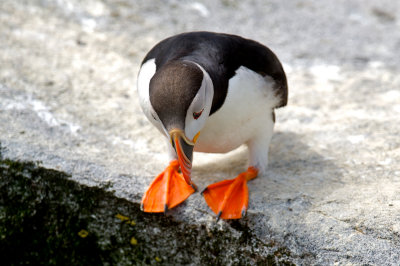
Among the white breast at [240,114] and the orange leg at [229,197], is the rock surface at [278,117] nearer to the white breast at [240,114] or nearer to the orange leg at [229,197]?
the orange leg at [229,197]

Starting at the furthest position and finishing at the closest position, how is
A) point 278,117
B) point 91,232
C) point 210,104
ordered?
point 278,117, point 91,232, point 210,104

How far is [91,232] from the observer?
283 centimetres

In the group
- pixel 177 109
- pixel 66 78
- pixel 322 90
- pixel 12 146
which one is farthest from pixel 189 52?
pixel 322 90

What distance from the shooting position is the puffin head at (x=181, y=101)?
2.32m

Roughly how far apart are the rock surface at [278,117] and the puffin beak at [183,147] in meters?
0.46

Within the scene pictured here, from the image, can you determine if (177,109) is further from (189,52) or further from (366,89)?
(366,89)

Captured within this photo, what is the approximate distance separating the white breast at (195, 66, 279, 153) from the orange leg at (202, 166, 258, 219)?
237 millimetres

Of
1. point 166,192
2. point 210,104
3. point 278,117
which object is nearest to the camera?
point 210,104

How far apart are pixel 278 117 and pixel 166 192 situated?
71.4 inches

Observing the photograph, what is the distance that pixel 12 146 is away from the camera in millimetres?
3049

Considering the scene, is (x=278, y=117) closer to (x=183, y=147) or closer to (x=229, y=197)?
(x=229, y=197)

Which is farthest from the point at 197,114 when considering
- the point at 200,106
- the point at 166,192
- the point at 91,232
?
the point at 91,232

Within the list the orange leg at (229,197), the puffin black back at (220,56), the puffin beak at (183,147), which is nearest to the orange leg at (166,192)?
the orange leg at (229,197)

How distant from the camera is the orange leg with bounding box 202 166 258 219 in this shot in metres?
2.84
